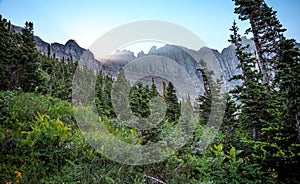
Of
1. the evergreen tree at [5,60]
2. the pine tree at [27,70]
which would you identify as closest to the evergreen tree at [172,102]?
the pine tree at [27,70]

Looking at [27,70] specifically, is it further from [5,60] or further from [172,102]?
[172,102]

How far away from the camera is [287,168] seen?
5855 mm

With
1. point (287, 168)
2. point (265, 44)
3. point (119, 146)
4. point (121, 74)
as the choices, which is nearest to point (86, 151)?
point (119, 146)

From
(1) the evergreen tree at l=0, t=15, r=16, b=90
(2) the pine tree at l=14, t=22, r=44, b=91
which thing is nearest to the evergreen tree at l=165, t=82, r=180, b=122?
(2) the pine tree at l=14, t=22, r=44, b=91

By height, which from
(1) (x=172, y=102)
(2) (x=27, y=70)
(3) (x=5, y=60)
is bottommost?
(1) (x=172, y=102)

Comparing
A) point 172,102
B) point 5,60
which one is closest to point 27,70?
point 5,60

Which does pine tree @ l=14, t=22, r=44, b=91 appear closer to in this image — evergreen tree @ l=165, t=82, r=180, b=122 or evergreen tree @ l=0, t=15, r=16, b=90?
evergreen tree @ l=0, t=15, r=16, b=90

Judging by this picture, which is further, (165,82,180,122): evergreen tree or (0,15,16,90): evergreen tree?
(165,82,180,122): evergreen tree

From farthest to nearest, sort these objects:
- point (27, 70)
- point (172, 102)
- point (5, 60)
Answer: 1. point (172, 102)
2. point (27, 70)
3. point (5, 60)

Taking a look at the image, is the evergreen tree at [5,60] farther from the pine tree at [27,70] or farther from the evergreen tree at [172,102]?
the evergreen tree at [172,102]

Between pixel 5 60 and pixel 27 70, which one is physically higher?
pixel 5 60

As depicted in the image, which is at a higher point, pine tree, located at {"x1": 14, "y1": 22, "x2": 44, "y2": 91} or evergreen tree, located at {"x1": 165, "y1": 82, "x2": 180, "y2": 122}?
pine tree, located at {"x1": 14, "y1": 22, "x2": 44, "y2": 91}

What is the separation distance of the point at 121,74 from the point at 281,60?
17.6 metres

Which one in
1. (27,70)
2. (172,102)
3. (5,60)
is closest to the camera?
(5,60)
